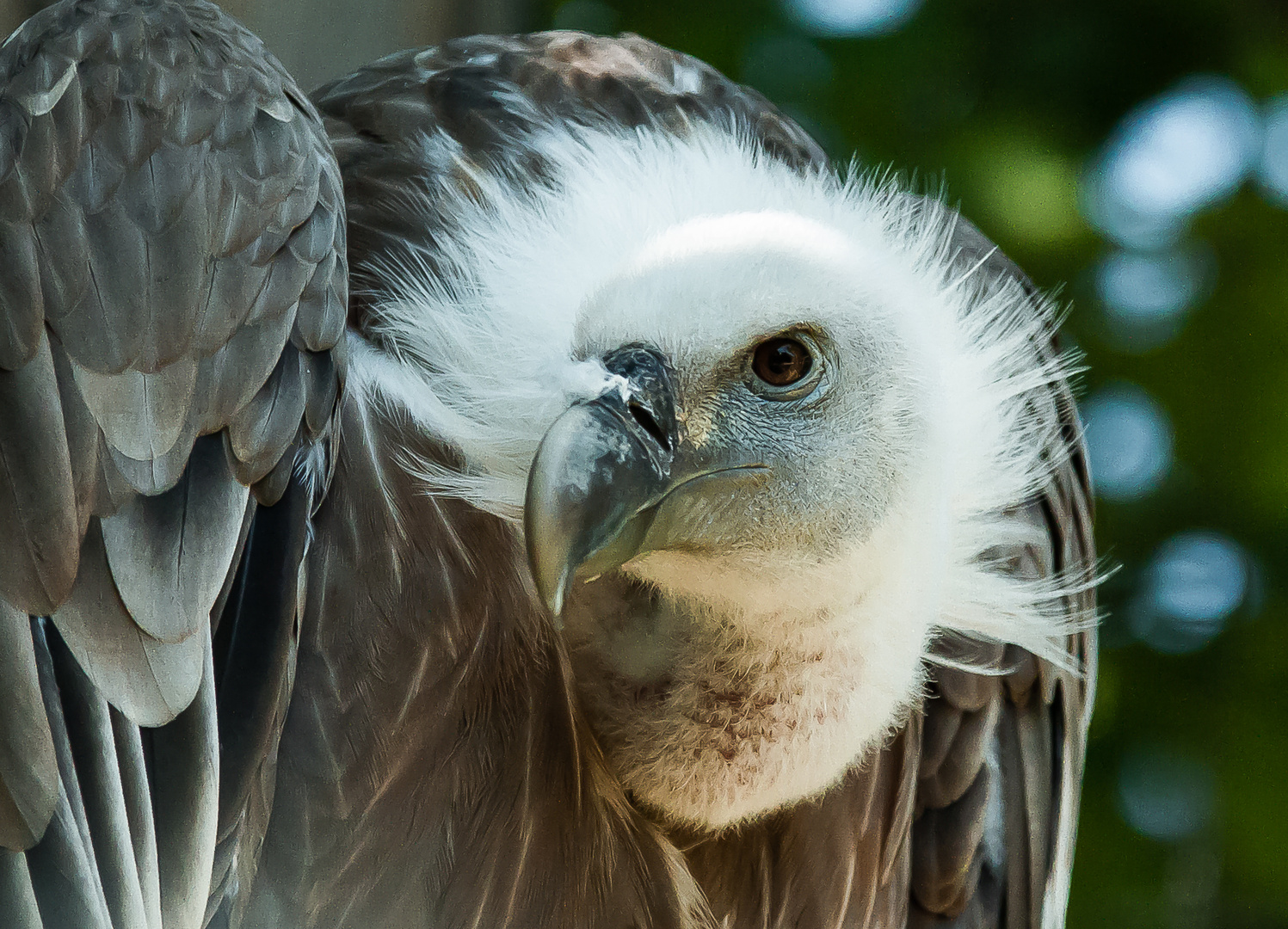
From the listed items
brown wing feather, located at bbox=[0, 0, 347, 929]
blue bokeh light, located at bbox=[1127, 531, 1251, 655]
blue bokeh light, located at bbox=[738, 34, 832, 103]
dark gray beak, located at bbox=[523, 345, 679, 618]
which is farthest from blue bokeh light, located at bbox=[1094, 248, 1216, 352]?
brown wing feather, located at bbox=[0, 0, 347, 929]

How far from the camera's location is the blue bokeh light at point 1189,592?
A: 1284 mm

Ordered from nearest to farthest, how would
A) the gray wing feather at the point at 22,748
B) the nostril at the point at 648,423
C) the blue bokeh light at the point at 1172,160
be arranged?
the gray wing feather at the point at 22,748 → the nostril at the point at 648,423 → the blue bokeh light at the point at 1172,160

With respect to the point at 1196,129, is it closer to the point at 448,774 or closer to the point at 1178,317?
the point at 1178,317

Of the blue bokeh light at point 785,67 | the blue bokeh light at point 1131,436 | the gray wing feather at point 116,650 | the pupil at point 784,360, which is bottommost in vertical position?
the blue bokeh light at point 1131,436

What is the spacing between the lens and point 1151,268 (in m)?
1.39

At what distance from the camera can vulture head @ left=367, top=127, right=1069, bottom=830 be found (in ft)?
2.78

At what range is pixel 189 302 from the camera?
737mm

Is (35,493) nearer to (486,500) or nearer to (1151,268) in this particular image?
(486,500)


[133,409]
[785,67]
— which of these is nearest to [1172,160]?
[785,67]

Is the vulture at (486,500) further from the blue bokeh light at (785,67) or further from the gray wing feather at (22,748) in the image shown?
the blue bokeh light at (785,67)

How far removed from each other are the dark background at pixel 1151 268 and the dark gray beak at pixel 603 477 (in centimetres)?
51

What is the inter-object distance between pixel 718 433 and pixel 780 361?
0.06 metres

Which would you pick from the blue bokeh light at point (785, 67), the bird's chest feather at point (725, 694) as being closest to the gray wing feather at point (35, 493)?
the bird's chest feather at point (725, 694)

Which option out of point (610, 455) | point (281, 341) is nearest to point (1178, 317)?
point (610, 455)
